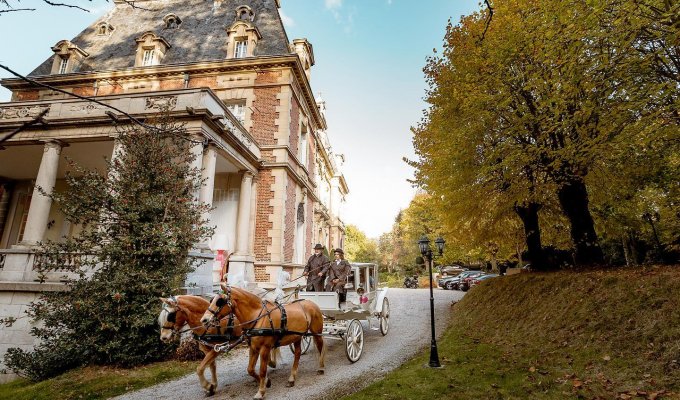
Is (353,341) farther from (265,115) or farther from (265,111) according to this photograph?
(265,111)

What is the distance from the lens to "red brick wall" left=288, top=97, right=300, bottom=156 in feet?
55.6

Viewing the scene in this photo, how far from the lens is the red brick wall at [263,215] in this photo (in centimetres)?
1484

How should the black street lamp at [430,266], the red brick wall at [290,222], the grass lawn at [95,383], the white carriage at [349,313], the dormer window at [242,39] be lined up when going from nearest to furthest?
the grass lawn at [95,383]
the black street lamp at [430,266]
the white carriage at [349,313]
the red brick wall at [290,222]
the dormer window at [242,39]

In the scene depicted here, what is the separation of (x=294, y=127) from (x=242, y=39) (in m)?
5.15

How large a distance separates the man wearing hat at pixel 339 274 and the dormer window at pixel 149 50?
51.1 feet

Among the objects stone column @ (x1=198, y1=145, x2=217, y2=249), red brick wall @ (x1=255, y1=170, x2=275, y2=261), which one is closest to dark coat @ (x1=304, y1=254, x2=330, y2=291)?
stone column @ (x1=198, y1=145, x2=217, y2=249)

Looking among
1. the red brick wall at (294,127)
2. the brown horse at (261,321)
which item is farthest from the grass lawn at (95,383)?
the red brick wall at (294,127)

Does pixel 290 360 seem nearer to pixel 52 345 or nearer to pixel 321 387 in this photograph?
pixel 321 387

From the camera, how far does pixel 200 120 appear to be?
36.3ft

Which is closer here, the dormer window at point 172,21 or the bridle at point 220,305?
the bridle at point 220,305

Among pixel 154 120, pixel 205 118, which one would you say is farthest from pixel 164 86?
pixel 154 120

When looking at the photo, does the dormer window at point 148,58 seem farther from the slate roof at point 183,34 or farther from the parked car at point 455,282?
the parked car at point 455,282

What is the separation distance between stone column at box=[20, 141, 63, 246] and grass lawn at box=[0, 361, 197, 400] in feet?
15.8

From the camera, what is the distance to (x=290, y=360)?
823 centimetres
